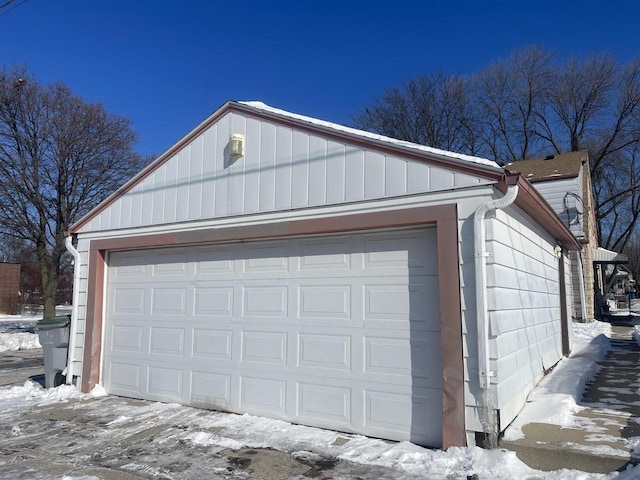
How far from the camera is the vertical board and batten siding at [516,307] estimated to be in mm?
4664

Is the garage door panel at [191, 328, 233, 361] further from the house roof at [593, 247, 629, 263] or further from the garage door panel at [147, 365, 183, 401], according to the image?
the house roof at [593, 247, 629, 263]

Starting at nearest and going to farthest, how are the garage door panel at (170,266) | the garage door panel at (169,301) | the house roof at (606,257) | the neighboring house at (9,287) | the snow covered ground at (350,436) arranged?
the snow covered ground at (350,436) → the garage door panel at (169,301) → the garage door panel at (170,266) → the house roof at (606,257) → the neighboring house at (9,287)

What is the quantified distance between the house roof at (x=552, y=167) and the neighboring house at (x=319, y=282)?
869 cm

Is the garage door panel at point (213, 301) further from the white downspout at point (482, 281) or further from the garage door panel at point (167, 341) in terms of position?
the white downspout at point (482, 281)

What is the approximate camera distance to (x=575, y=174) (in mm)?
15430

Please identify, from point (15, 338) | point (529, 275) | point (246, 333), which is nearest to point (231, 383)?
point (246, 333)

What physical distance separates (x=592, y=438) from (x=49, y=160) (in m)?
16.8

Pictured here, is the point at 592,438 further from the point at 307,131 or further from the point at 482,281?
the point at 307,131

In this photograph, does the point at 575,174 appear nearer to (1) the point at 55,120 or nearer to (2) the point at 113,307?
(2) the point at 113,307

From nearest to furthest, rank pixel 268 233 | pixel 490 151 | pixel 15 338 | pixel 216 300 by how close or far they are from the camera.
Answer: pixel 268 233, pixel 216 300, pixel 15 338, pixel 490 151

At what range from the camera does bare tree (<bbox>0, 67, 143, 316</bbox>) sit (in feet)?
50.3

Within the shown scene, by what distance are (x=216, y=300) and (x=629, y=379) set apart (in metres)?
6.45

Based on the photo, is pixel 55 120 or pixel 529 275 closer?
pixel 529 275

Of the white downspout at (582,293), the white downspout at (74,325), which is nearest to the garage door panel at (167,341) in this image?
the white downspout at (74,325)
